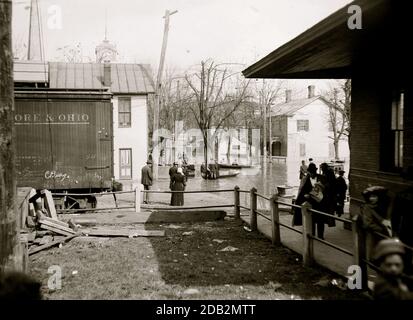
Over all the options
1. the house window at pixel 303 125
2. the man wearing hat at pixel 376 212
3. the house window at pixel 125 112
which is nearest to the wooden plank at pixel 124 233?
the man wearing hat at pixel 376 212

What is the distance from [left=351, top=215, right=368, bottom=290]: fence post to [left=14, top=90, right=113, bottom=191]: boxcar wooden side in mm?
11842

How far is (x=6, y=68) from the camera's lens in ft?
18.7

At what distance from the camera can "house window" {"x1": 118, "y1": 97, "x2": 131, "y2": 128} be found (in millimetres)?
31375

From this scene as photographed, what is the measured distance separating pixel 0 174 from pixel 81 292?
7.42 ft

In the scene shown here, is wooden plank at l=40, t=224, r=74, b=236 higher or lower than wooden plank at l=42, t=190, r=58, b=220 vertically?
lower

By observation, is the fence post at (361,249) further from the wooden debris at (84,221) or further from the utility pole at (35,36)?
the utility pole at (35,36)

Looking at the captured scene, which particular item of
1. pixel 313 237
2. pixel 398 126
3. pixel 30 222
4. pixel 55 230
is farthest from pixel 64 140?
pixel 398 126

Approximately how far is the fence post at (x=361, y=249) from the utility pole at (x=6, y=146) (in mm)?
4756

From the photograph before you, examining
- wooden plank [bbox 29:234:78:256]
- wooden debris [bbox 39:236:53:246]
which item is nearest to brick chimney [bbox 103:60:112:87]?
wooden plank [bbox 29:234:78:256]

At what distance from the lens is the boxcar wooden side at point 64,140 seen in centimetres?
1584

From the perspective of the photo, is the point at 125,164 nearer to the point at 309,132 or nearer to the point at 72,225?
the point at 72,225

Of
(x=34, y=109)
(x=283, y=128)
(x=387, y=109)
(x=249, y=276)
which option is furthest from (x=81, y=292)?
(x=283, y=128)

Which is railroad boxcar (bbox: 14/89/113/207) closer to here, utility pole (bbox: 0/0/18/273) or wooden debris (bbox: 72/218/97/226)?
wooden debris (bbox: 72/218/97/226)

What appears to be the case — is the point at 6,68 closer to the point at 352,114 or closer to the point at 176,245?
the point at 176,245
